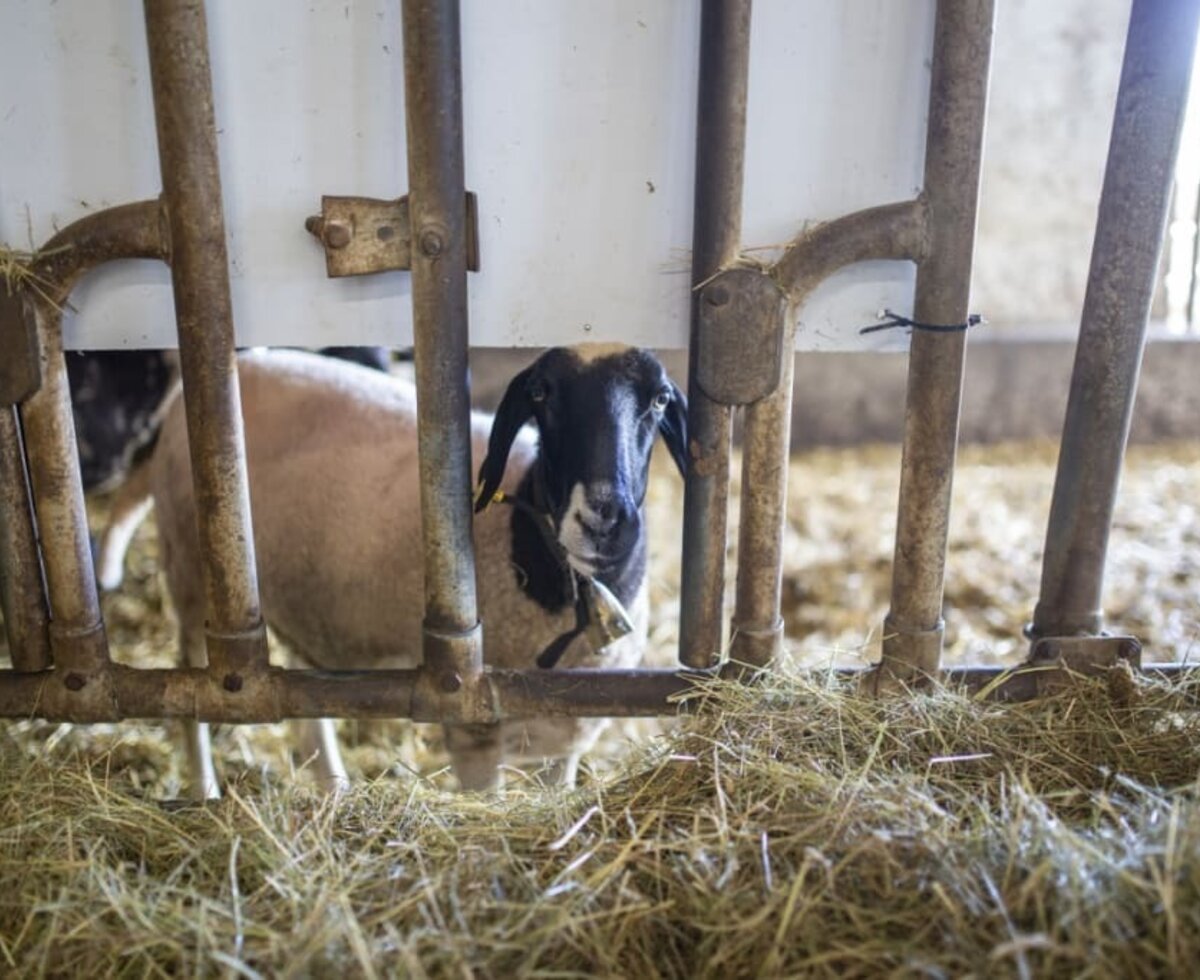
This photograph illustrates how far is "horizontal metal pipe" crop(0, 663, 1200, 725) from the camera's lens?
7.98ft

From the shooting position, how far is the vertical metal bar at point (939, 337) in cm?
211

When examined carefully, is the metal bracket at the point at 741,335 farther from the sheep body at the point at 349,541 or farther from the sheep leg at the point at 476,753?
the sheep leg at the point at 476,753

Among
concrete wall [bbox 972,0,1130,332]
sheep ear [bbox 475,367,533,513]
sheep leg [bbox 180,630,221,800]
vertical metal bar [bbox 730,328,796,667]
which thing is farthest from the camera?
concrete wall [bbox 972,0,1130,332]

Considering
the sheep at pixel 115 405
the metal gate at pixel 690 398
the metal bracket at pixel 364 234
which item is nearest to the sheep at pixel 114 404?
the sheep at pixel 115 405

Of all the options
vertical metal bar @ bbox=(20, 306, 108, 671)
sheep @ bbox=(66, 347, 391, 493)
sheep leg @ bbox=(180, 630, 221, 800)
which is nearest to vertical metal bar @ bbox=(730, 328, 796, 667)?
vertical metal bar @ bbox=(20, 306, 108, 671)

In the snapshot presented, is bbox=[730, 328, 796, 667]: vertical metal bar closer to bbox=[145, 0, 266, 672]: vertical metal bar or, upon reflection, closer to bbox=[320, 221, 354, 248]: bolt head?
bbox=[320, 221, 354, 248]: bolt head

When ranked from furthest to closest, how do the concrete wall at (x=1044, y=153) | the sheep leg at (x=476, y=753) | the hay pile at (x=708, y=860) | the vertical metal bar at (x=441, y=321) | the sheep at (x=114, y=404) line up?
the concrete wall at (x=1044, y=153) → the sheep at (x=114, y=404) → the sheep leg at (x=476, y=753) → the vertical metal bar at (x=441, y=321) → the hay pile at (x=708, y=860)

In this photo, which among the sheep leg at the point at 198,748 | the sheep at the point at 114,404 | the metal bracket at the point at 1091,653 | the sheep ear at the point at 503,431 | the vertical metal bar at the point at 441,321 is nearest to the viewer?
the vertical metal bar at the point at 441,321

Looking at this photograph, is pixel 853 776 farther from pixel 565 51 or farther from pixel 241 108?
pixel 241 108

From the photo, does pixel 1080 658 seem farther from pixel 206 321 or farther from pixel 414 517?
pixel 206 321

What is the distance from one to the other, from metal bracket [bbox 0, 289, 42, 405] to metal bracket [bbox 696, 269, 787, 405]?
58.5 inches

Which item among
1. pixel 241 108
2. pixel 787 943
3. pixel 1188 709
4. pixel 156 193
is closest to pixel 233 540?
pixel 156 193

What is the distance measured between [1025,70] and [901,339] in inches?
277

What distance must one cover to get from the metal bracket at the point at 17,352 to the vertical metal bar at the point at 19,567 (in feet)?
0.33
